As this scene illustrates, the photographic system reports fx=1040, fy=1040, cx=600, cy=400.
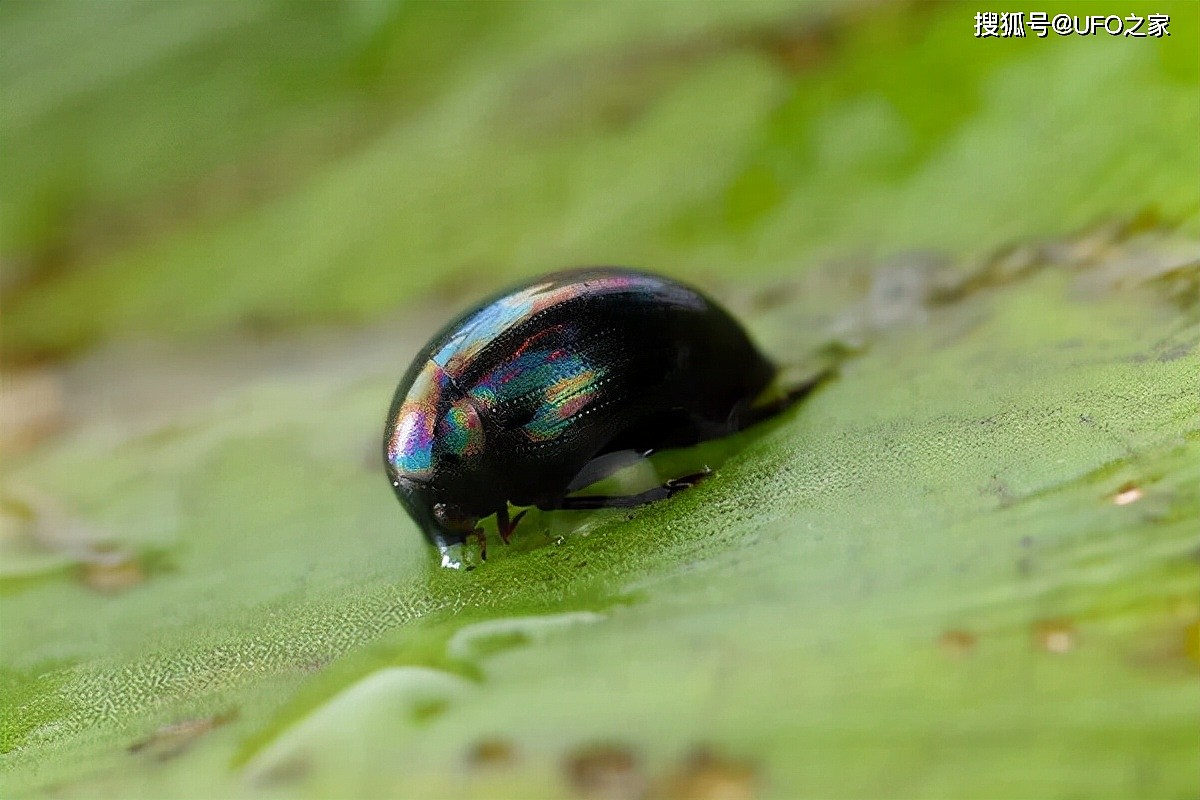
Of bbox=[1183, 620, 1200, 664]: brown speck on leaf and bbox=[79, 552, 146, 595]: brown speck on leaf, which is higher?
bbox=[79, 552, 146, 595]: brown speck on leaf

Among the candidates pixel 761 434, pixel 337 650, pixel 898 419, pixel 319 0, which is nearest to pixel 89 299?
pixel 319 0

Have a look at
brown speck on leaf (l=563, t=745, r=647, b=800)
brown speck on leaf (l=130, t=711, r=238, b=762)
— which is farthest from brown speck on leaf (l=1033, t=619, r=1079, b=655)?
brown speck on leaf (l=130, t=711, r=238, b=762)

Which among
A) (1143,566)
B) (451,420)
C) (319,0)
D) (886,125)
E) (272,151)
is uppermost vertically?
(319,0)

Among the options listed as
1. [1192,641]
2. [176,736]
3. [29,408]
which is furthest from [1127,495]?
[29,408]

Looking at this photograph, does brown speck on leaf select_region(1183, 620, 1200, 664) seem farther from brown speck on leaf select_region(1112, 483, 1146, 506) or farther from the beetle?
the beetle

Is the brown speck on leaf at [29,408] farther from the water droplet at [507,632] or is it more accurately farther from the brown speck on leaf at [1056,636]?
the brown speck on leaf at [1056,636]

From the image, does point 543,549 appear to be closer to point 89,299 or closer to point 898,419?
point 898,419

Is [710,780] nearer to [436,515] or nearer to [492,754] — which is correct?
[492,754]

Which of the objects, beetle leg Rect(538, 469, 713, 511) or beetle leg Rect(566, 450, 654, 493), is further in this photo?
beetle leg Rect(566, 450, 654, 493)
